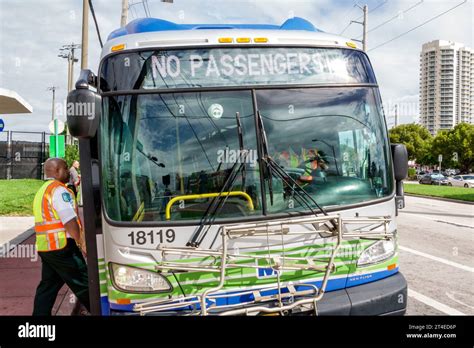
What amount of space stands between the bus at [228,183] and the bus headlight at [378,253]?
0.01 meters

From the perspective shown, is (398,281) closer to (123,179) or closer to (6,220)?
(123,179)

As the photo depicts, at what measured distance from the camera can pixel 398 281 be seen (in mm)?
3875

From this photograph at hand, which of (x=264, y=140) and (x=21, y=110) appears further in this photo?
(x=21, y=110)

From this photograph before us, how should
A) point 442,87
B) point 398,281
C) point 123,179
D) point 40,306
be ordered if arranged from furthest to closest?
point 442,87 < point 40,306 < point 398,281 < point 123,179

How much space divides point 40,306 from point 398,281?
3.57 metres

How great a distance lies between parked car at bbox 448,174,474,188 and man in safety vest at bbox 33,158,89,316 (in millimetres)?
41835

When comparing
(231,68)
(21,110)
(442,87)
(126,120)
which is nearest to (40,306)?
(126,120)

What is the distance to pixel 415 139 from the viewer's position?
7388cm

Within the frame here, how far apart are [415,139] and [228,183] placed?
76986 mm

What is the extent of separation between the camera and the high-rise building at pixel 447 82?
46.9 m

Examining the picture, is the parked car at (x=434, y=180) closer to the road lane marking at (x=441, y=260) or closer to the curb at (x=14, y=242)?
the road lane marking at (x=441, y=260)

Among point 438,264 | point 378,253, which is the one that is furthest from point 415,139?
point 378,253

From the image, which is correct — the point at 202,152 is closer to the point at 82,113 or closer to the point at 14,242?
the point at 82,113
